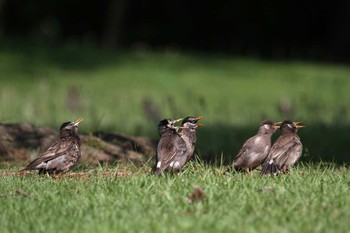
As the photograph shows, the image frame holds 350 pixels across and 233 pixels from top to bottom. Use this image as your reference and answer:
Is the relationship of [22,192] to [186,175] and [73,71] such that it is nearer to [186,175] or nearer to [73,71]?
[186,175]

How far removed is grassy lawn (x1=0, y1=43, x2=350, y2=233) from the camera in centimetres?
854

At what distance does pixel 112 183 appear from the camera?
32.9ft

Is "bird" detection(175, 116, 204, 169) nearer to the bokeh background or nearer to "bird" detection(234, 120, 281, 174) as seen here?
the bokeh background

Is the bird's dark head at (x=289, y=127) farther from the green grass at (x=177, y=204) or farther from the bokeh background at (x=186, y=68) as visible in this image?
the green grass at (x=177, y=204)

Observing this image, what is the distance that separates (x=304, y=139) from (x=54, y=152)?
7917mm

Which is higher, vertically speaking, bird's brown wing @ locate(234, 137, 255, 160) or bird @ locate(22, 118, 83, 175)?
bird's brown wing @ locate(234, 137, 255, 160)

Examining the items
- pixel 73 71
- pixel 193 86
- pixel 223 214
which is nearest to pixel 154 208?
pixel 223 214

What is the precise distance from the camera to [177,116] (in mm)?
18703

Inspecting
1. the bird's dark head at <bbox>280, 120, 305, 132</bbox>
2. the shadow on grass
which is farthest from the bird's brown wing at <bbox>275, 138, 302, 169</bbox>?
the shadow on grass

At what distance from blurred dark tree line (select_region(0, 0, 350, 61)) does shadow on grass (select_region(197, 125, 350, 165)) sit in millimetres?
18714

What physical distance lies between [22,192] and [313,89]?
19445 mm

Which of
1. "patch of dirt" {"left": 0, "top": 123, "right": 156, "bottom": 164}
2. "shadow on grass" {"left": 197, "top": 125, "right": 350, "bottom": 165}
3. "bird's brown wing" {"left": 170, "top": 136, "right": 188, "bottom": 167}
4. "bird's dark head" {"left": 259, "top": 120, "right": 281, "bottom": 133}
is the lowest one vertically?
"shadow on grass" {"left": 197, "top": 125, "right": 350, "bottom": 165}

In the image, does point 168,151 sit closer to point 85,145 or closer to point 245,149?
point 245,149

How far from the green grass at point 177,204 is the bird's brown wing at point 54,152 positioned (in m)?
0.75
